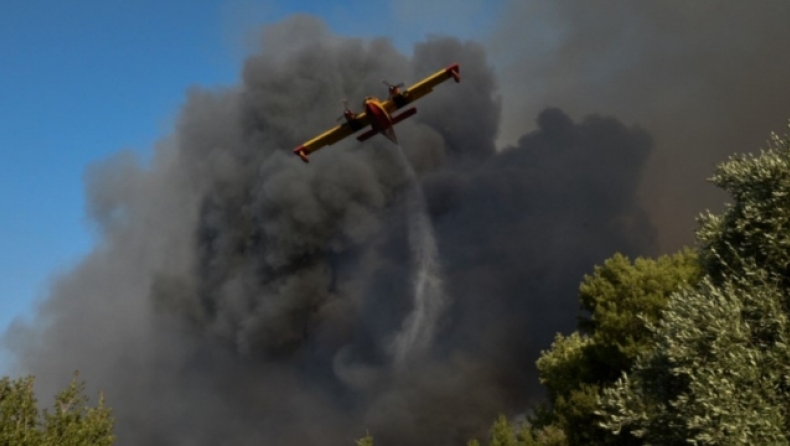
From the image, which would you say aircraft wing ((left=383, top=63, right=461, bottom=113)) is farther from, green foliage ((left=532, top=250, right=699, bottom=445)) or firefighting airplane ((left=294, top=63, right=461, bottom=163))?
green foliage ((left=532, top=250, right=699, bottom=445))

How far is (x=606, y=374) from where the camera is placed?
118 ft

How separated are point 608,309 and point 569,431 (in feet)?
23.5

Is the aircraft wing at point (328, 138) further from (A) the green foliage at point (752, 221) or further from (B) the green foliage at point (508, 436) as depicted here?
(A) the green foliage at point (752, 221)

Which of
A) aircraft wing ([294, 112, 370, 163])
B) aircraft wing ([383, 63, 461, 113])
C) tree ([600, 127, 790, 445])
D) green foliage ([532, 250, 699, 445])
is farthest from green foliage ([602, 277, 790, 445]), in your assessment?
aircraft wing ([294, 112, 370, 163])

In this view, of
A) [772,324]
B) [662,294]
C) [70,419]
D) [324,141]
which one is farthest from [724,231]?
[324,141]

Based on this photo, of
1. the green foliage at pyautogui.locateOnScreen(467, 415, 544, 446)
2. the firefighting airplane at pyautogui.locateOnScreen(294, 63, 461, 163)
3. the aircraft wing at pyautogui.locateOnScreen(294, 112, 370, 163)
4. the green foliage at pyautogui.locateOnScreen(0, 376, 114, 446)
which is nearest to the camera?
the green foliage at pyautogui.locateOnScreen(0, 376, 114, 446)

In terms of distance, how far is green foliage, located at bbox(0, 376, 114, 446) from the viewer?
79.9 ft

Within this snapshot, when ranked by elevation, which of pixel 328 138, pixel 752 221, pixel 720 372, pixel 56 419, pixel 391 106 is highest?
pixel 328 138

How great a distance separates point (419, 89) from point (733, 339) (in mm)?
30131

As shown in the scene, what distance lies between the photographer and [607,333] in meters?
34.9

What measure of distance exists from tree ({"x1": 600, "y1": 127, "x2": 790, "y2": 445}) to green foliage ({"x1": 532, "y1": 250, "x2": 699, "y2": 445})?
43.6 ft

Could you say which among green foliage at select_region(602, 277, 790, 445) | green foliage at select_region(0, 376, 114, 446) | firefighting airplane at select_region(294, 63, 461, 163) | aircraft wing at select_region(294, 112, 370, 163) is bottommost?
green foliage at select_region(602, 277, 790, 445)

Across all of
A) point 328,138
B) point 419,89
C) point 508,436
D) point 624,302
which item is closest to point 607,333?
point 624,302

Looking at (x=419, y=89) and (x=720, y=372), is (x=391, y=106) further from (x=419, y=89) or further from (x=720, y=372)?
(x=720, y=372)
